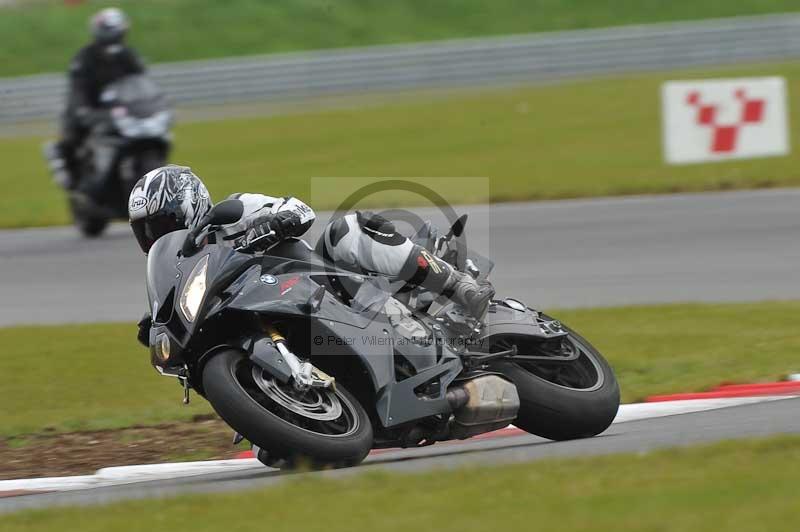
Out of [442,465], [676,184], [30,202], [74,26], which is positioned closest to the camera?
[442,465]

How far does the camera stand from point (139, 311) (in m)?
10.9

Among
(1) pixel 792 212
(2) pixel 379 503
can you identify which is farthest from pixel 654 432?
(1) pixel 792 212

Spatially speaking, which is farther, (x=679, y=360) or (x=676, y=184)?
(x=676, y=184)

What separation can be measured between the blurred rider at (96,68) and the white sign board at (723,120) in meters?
5.80

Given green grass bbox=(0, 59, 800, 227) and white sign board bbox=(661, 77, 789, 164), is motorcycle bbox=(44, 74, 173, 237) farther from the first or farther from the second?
white sign board bbox=(661, 77, 789, 164)

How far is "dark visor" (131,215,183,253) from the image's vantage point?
585 cm

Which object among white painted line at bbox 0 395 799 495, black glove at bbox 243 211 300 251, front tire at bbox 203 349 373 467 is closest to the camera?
front tire at bbox 203 349 373 467

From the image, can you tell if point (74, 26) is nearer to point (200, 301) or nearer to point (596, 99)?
point (596, 99)

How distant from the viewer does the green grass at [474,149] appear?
15781mm

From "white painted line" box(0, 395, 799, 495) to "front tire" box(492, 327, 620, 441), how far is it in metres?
0.61

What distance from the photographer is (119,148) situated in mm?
13812

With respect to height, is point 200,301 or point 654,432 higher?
point 200,301

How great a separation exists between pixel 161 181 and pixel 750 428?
8.85 ft

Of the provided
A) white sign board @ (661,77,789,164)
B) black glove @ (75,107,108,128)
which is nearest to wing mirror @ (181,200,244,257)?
black glove @ (75,107,108,128)
